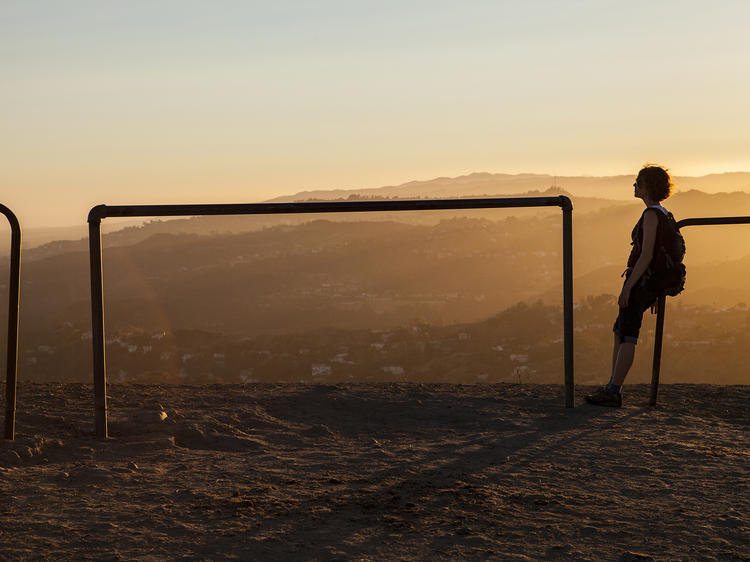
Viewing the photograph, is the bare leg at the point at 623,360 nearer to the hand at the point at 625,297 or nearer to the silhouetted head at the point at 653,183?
the hand at the point at 625,297

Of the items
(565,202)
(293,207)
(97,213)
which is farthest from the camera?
(565,202)

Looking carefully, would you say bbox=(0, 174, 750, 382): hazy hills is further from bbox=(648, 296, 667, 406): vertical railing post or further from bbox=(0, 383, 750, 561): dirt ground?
bbox=(0, 383, 750, 561): dirt ground

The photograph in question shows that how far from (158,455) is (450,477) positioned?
1.36m

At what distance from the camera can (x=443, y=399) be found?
521cm

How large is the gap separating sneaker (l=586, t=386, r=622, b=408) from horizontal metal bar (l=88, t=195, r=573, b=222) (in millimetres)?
1274

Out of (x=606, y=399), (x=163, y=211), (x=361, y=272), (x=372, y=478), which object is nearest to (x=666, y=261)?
(x=606, y=399)

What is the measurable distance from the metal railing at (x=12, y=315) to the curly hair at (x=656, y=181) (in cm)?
335

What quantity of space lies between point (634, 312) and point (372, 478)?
7.05ft

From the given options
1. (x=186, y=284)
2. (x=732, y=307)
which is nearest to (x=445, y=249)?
(x=186, y=284)

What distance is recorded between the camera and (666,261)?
478 cm

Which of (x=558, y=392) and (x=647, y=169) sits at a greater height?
(x=647, y=169)

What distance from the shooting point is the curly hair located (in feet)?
15.8

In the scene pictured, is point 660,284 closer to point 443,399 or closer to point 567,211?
point 567,211

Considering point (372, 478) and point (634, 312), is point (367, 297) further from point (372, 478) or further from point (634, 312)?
point (372, 478)
